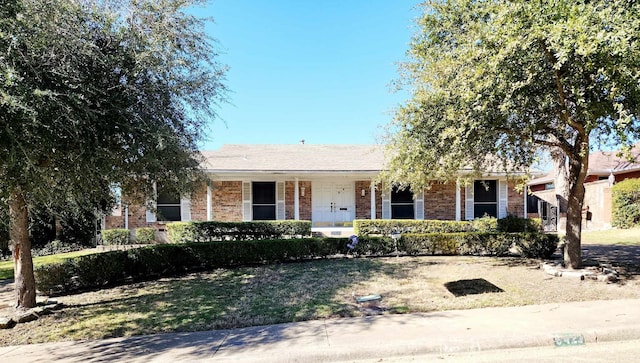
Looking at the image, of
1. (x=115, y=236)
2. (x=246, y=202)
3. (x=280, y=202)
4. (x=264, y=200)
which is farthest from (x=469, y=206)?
(x=115, y=236)

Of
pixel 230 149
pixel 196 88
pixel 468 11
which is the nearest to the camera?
pixel 196 88

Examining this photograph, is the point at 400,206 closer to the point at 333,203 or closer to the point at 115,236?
the point at 333,203

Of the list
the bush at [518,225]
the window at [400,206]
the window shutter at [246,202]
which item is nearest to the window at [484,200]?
the window at [400,206]

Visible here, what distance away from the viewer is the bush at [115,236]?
1611cm

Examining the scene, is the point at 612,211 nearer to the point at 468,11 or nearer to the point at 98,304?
the point at 468,11

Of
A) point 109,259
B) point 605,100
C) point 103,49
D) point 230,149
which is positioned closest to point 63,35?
point 103,49

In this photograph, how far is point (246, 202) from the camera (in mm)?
17906

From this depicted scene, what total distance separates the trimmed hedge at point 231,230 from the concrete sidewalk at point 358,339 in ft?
31.8

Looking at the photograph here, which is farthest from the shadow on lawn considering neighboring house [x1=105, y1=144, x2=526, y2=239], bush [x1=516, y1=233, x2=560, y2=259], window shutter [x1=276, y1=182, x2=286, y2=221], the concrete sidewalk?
window shutter [x1=276, y1=182, x2=286, y2=221]

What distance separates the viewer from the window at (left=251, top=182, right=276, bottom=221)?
1820cm

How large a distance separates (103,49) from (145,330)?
170 inches

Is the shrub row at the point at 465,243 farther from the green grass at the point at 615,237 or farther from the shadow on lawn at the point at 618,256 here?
the green grass at the point at 615,237

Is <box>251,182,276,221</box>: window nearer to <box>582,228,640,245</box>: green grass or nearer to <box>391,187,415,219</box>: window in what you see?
<box>391,187,415,219</box>: window

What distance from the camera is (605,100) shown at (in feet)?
20.7
